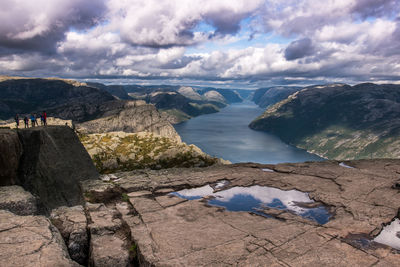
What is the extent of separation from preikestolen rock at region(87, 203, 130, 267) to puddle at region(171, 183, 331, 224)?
6.68 metres

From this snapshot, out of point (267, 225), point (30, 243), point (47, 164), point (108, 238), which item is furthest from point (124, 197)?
point (47, 164)

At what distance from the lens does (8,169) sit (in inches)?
1034

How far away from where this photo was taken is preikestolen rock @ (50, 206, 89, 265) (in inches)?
603

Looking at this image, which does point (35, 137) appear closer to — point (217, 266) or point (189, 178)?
point (189, 178)

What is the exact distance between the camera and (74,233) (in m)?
15.8

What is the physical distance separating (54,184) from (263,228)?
87.0ft

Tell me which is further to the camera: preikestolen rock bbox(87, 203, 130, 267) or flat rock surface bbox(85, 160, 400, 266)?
preikestolen rock bbox(87, 203, 130, 267)

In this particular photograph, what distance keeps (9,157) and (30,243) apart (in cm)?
1777

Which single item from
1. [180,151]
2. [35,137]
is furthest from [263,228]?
[180,151]

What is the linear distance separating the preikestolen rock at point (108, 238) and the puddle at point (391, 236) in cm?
1449

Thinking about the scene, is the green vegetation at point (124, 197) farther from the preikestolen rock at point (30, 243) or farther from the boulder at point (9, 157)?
the boulder at point (9, 157)

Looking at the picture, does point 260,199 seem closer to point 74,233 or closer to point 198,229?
point 198,229

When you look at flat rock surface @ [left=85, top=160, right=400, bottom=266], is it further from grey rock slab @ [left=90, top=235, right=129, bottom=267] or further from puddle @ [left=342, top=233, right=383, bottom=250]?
grey rock slab @ [left=90, top=235, right=129, bottom=267]

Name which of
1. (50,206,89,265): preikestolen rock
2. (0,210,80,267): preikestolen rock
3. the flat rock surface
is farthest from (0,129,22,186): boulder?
(50,206,89,265): preikestolen rock
